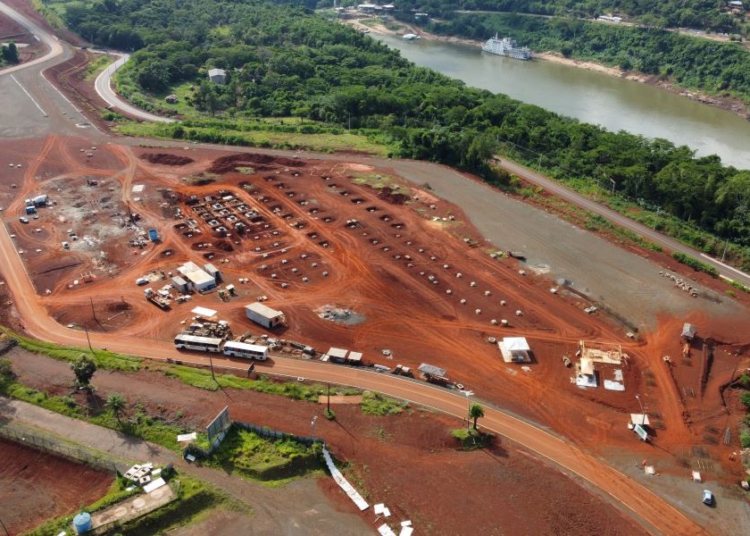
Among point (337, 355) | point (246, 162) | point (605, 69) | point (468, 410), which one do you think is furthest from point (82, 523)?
point (605, 69)

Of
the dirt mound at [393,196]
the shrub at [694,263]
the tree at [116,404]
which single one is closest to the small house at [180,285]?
the tree at [116,404]

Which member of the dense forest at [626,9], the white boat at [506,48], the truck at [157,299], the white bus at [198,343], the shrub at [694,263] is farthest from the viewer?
the white boat at [506,48]

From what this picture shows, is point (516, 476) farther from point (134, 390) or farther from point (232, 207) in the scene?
point (232, 207)

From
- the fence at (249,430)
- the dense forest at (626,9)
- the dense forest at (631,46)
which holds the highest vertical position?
the dense forest at (626,9)

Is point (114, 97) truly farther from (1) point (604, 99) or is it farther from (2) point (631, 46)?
(2) point (631, 46)

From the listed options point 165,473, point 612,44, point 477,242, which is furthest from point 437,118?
point 612,44

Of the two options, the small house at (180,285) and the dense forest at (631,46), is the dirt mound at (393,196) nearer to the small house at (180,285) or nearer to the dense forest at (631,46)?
the small house at (180,285)
